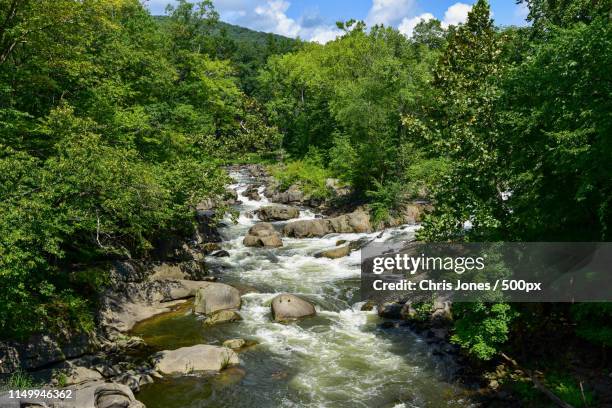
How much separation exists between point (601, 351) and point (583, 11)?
41.1 ft

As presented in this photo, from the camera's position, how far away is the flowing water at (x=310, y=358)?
13320 millimetres

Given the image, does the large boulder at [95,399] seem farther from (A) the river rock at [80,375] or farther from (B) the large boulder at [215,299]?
(B) the large boulder at [215,299]

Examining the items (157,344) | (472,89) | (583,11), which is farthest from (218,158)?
(583,11)

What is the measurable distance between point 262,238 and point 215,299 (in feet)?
36.2

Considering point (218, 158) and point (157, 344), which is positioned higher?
point (218, 158)

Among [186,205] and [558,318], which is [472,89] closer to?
[558,318]

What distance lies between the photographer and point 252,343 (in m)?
17.0

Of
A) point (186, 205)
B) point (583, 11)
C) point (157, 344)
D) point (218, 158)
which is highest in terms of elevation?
point (583, 11)

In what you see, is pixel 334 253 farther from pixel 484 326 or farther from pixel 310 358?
pixel 484 326

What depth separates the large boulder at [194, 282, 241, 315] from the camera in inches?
778

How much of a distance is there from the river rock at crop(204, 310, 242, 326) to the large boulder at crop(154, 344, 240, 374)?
3.06 metres

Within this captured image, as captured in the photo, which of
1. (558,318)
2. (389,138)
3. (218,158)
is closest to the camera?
(558,318)

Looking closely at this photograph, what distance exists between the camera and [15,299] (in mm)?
13266

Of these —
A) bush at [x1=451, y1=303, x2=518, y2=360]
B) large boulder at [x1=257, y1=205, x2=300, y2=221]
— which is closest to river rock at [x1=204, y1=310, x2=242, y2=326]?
bush at [x1=451, y1=303, x2=518, y2=360]
